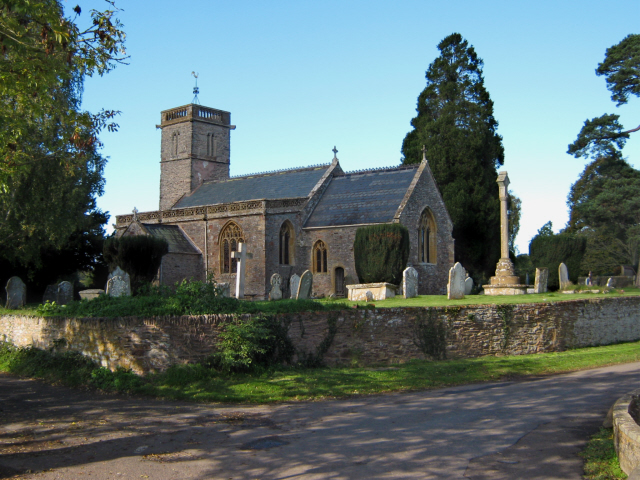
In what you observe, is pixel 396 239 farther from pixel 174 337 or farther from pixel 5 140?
pixel 5 140

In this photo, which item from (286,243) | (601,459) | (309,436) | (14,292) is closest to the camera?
(601,459)

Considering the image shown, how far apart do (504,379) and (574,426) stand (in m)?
4.56

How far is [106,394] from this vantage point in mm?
11203

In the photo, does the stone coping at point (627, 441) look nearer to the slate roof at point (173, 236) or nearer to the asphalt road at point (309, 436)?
the asphalt road at point (309, 436)

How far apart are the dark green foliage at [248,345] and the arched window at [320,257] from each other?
19.3m

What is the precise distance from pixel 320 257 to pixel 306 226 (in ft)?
6.16

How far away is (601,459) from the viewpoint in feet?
22.6

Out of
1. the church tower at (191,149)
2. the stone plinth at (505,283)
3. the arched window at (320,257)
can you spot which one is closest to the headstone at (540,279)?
the stone plinth at (505,283)

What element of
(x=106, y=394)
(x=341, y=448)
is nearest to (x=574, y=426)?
(x=341, y=448)

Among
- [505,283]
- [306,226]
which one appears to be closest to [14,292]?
[306,226]

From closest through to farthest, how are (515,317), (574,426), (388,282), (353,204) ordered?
(574,426) < (515,317) < (388,282) < (353,204)

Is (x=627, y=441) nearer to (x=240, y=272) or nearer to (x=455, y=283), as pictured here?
(x=455, y=283)

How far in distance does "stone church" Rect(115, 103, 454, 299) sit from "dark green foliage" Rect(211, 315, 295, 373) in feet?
58.2

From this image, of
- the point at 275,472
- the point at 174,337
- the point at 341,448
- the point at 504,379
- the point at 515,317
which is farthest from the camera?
→ the point at 515,317
